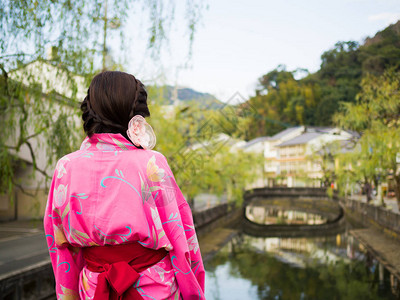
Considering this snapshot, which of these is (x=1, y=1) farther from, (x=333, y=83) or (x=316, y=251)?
(x=333, y=83)

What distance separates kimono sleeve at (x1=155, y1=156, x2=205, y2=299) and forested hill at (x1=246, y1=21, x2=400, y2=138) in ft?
40.9

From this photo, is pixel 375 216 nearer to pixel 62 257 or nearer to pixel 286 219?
pixel 286 219

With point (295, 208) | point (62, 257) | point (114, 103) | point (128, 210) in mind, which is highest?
point (114, 103)

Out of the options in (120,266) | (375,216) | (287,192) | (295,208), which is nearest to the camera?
(120,266)

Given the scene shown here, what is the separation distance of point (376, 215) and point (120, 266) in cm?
1630

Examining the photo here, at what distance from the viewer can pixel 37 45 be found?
4.18 m

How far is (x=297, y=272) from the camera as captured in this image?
35.5 feet

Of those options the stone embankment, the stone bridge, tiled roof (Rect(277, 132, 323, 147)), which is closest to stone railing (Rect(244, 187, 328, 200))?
the stone bridge

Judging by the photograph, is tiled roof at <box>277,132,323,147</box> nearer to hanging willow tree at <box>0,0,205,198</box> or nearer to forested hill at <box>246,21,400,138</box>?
forested hill at <box>246,21,400,138</box>

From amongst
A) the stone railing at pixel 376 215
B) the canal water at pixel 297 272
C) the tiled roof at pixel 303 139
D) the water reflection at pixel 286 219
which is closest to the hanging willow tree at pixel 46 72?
the canal water at pixel 297 272

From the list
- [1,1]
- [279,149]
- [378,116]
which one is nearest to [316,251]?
[378,116]

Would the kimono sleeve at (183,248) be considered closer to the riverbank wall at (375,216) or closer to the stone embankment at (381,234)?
the stone embankment at (381,234)

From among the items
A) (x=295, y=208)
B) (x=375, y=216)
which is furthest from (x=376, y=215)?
(x=295, y=208)

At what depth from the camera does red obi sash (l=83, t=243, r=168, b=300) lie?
114 centimetres
